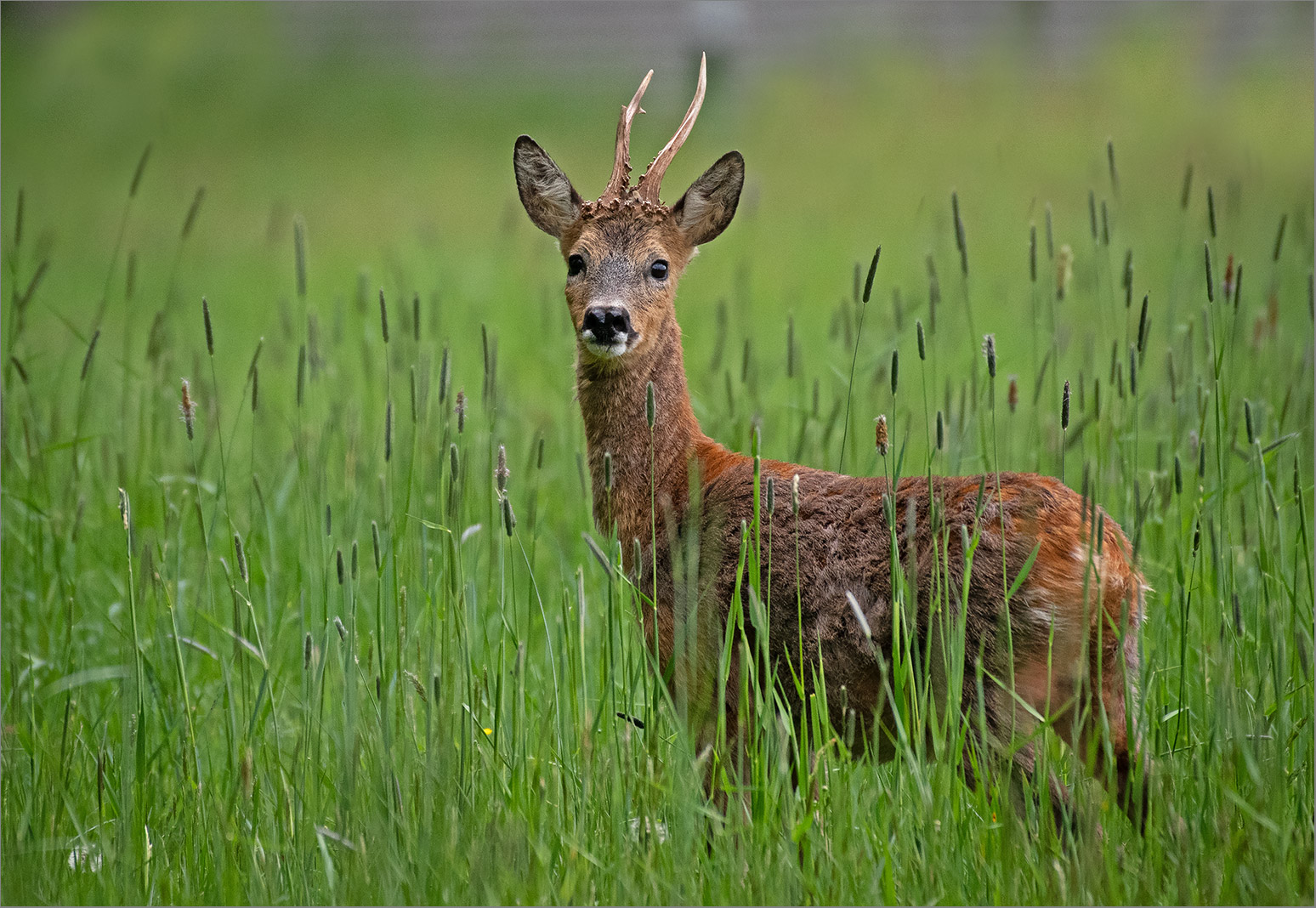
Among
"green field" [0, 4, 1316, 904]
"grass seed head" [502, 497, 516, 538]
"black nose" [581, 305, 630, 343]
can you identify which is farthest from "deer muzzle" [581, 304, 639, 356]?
"grass seed head" [502, 497, 516, 538]

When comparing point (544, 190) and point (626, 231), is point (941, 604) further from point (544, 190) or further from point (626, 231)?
point (544, 190)

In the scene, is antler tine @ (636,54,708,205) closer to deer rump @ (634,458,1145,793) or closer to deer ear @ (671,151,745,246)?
deer ear @ (671,151,745,246)

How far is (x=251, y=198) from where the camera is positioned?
12094 millimetres

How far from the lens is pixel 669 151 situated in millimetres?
3990

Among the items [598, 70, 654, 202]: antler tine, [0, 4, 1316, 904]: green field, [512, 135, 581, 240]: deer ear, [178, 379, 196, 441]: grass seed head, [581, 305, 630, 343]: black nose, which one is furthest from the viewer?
[512, 135, 581, 240]: deer ear

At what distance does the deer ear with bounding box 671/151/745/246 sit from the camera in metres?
4.10

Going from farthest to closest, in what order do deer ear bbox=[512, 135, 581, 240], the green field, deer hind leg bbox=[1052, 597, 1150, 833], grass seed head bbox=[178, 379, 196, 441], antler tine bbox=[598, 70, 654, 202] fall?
1. deer ear bbox=[512, 135, 581, 240]
2. antler tine bbox=[598, 70, 654, 202]
3. grass seed head bbox=[178, 379, 196, 441]
4. deer hind leg bbox=[1052, 597, 1150, 833]
5. the green field

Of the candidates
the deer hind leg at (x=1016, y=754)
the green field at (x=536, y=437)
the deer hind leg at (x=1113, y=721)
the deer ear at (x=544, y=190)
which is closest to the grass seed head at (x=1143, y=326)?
the green field at (x=536, y=437)

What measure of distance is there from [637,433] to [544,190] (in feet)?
3.14

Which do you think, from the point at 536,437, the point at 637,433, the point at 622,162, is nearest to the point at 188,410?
the point at 637,433

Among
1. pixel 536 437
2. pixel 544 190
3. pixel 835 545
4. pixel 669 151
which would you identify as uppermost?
pixel 669 151

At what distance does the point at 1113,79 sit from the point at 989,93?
117 cm

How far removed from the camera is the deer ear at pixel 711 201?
4102mm

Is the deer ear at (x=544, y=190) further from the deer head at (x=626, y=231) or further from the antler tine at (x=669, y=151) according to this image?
the antler tine at (x=669, y=151)
